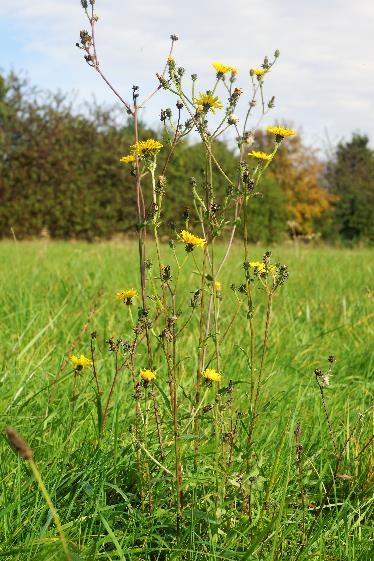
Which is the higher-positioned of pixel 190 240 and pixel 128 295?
pixel 190 240

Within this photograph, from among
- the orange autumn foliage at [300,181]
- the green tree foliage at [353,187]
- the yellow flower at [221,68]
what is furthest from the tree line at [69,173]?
the yellow flower at [221,68]

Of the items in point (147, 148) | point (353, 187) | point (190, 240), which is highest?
point (147, 148)

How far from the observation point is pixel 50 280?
4.90m

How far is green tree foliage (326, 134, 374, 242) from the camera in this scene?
2427cm

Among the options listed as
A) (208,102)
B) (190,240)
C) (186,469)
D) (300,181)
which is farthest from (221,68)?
(300,181)

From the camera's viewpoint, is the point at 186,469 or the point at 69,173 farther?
the point at 69,173

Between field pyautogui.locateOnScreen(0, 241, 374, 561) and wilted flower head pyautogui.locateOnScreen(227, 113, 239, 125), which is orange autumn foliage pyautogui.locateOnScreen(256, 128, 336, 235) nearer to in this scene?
field pyautogui.locateOnScreen(0, 241, 374, 561)

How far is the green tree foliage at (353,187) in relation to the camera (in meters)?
24.3

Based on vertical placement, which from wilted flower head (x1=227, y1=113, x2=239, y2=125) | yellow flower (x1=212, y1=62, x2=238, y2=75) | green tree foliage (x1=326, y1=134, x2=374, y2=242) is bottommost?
green tree foliage (x1=326, y1=134, x2=374, y2=242)

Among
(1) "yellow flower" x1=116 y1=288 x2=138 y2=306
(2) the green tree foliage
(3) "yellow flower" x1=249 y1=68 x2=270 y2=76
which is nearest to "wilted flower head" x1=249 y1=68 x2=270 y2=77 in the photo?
(3) "yellow flower" x1=249 y1=68 x2=270 y2=76

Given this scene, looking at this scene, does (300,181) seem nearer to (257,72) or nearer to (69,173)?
(69,173)

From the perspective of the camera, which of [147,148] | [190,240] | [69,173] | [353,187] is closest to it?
[190,240]

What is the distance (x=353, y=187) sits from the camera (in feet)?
86.7

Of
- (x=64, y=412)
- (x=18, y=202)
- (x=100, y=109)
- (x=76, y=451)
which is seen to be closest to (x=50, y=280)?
(x=64, y=412)
